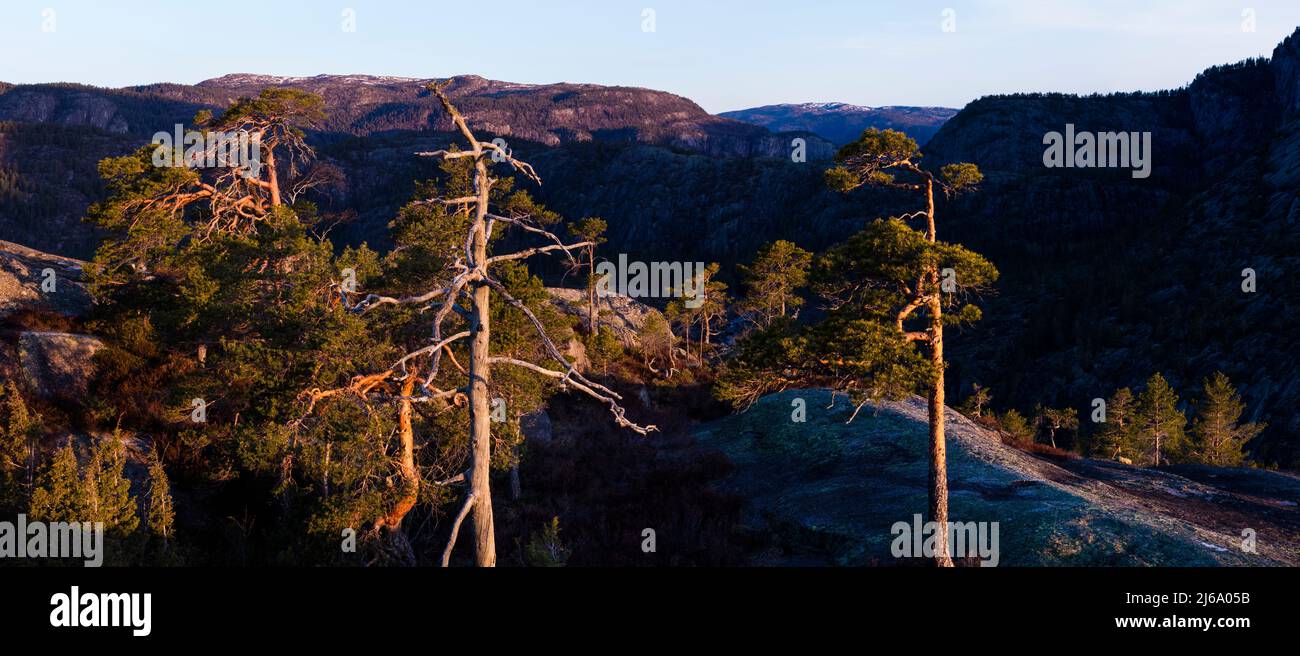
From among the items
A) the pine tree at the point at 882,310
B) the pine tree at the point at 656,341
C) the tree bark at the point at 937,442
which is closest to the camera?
the pine tree at the point at 882,310

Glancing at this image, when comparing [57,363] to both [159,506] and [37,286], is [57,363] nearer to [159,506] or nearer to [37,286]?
[37,286]

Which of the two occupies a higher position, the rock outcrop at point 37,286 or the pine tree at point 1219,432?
the rock outcrop at point 37,286

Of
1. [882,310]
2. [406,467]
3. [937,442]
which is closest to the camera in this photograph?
[882,310]

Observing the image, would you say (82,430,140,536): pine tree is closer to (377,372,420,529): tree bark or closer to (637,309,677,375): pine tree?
(377,372,420,529): tree bark

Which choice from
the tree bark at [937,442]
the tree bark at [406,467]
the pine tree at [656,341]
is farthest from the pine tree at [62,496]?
the pine tree at [656,341]

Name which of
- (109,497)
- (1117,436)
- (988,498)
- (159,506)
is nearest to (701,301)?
(1117,436)

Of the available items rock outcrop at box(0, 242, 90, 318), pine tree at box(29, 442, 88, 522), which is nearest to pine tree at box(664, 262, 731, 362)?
rock outcrop at box(0, 242, 90, 318)

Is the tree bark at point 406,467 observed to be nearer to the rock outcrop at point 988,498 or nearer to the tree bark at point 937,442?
the rock outcrop at point 988,498
